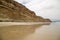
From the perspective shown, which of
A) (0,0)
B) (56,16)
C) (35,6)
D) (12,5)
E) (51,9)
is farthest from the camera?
(12,5)

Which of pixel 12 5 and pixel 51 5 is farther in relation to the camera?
pixel 12 5

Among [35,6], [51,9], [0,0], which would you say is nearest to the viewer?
[51,9]

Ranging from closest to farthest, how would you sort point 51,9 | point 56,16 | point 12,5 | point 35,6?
point 56,16 < point 51,9 < point 35,6 < point 12,5

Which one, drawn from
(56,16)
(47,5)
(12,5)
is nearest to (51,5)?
(47,5)

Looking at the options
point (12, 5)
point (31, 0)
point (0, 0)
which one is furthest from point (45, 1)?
point (12, 5)

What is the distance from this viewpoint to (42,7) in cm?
375

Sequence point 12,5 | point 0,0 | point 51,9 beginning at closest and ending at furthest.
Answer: point 51,9 < point 0,0 < point 12,5

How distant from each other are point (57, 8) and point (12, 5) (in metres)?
6.31

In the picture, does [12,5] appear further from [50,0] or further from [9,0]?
[50,0]

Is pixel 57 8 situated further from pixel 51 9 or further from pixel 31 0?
pixel 31 0

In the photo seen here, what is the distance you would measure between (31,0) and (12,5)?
5775 millimetres

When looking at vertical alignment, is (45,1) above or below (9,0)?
below

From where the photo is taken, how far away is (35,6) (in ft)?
12.7

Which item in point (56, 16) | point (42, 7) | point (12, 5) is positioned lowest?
point (56, 16)
